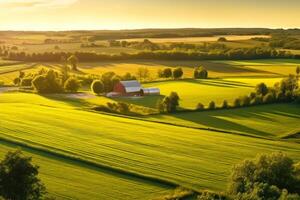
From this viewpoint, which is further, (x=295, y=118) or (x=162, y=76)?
(x=162, y=76)

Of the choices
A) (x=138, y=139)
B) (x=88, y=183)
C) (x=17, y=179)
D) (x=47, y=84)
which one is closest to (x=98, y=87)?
(x=47, y=84)

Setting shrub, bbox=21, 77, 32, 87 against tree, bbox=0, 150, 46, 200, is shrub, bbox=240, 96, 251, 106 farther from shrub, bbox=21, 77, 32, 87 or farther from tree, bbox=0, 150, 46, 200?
shrub, bbox=21, 77, 32, 87

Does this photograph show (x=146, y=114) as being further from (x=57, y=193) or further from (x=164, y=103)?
(x=57, y=193)

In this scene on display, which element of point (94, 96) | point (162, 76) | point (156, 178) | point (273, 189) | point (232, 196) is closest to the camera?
point (273, 189)

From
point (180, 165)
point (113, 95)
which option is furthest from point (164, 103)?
point (180, 165)

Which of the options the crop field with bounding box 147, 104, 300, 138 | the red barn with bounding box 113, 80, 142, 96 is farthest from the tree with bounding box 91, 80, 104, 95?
the crop field with bounding box 147, 104, 300, 138

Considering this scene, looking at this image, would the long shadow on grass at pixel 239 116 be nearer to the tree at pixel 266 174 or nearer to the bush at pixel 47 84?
the tree at pixel 266 174
